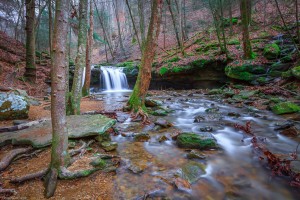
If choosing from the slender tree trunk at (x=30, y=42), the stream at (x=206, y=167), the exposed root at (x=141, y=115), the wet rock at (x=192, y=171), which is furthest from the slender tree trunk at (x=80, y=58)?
the slender tree trunk at (x=30, y=42)

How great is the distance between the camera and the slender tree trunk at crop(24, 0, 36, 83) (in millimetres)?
10586

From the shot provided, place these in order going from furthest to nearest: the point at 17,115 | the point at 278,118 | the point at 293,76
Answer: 1. the point at 293,76
2. the point at 278,118
3. the point at 17,115

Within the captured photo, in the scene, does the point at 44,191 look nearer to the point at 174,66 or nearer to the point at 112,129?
the point at 112,129

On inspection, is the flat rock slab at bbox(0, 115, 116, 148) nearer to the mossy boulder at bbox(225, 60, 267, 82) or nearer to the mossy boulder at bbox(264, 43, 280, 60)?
the mossy boulder at bbox(225, 60, 267, 82)

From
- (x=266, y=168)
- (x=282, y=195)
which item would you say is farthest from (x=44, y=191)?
(x=266, y=168)

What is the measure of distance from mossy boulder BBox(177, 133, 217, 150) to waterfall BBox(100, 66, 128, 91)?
1495 centimetres

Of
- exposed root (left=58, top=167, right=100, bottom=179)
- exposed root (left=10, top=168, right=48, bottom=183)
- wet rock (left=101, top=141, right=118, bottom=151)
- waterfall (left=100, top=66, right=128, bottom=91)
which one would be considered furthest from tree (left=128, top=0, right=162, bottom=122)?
waterfall (left=100, top=66, right=128, bottom=91)

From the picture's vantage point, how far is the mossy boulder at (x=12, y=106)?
5492mm

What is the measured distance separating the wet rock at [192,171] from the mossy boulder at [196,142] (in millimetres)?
685

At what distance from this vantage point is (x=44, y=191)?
2477 millimetres

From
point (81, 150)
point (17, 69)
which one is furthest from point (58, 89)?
point (17, 69)

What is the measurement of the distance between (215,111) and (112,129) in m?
4.49

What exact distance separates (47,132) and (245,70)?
470 inches

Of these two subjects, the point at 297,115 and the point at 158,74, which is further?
the point at 158,74
